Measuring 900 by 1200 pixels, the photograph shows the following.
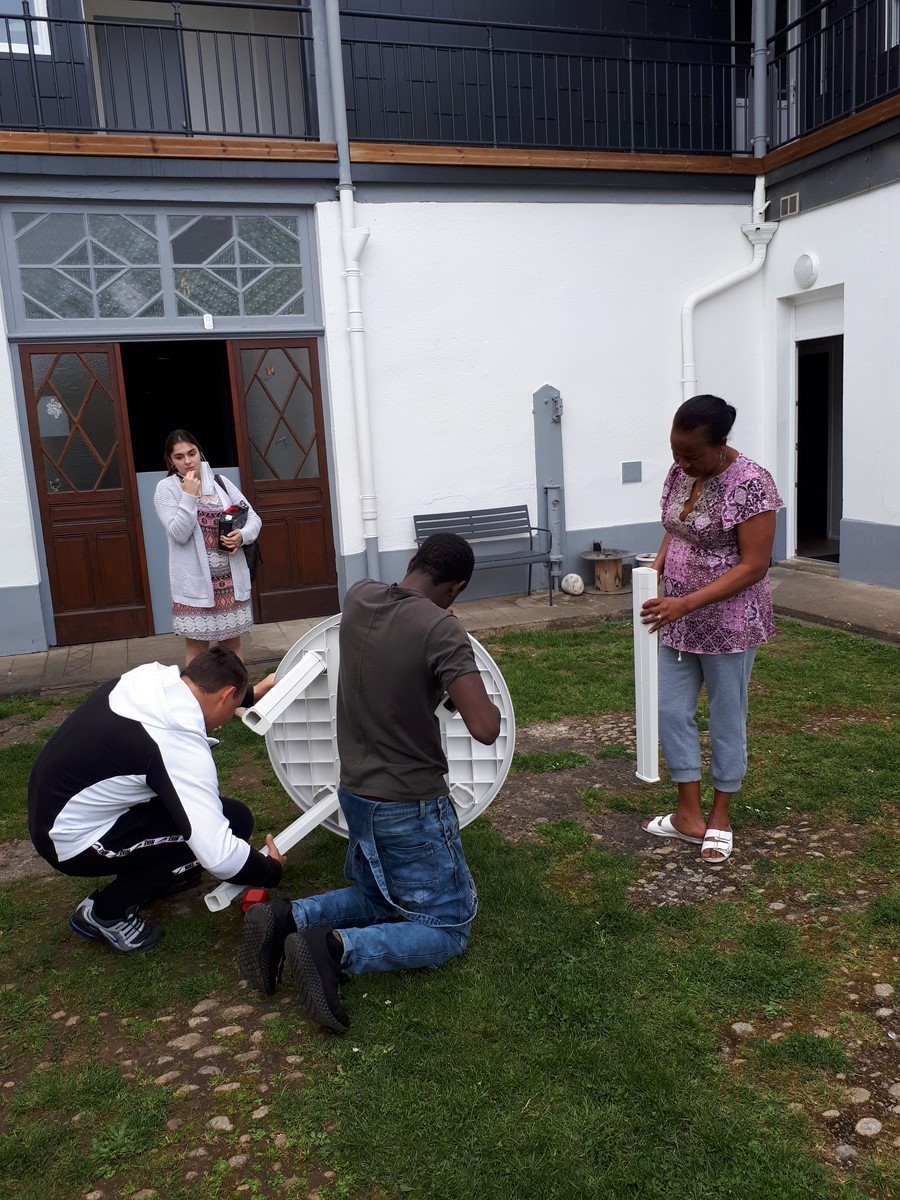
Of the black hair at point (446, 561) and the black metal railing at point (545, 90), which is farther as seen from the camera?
the black metal railing at point (545, 90)

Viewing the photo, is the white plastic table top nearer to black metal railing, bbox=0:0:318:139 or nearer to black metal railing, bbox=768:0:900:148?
black metal railing, bbox=0:0:318:139

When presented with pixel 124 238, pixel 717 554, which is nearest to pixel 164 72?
pixel 124 238

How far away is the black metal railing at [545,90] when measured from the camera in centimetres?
861

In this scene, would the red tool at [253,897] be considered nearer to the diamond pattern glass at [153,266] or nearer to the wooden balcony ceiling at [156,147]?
the diamond pattern glass at [153,266]

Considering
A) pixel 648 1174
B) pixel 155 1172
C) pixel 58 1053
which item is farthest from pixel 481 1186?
pixel 58 1053

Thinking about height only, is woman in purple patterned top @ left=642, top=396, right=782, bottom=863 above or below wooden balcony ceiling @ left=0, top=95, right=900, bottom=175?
below

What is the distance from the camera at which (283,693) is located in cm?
A: 311

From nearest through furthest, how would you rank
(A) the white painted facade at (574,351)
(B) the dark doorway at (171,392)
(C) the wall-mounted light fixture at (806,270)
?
(A) the white painted facade at (574,351), (C) the wall-mounted light fixture at (806,270), (B) the dark doorway at (171,392)

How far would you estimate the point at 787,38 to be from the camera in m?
9.70

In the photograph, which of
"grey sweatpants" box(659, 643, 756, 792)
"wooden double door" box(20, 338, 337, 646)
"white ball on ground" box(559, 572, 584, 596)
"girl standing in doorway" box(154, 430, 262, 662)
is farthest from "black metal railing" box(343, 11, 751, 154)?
"grey sweatpants" box(659, 643, 756, 792)

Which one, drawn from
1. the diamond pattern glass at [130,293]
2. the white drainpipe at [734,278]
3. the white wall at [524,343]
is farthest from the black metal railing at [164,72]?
the white drainpipe at [734,278]

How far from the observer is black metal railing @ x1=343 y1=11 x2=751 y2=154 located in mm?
8609

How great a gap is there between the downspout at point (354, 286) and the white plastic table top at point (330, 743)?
473cm

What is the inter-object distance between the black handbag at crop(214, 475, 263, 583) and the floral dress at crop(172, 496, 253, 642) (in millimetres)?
37
